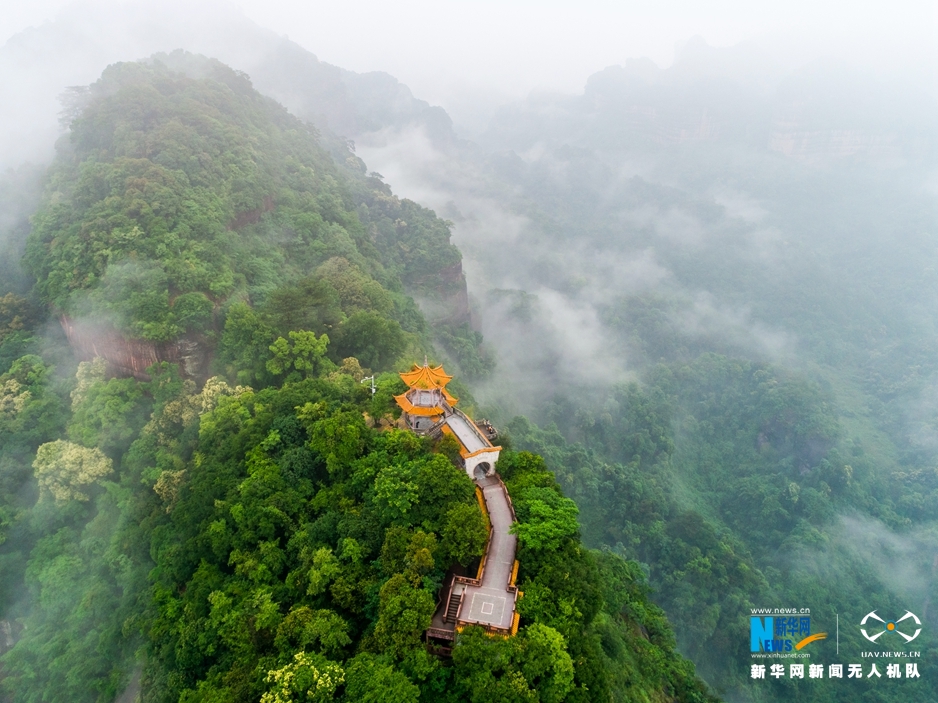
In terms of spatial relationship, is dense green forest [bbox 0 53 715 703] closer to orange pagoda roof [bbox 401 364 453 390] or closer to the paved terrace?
the paved terrace

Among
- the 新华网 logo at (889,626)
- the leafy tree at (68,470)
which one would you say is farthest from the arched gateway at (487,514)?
the 新华网 logo at (889,626)

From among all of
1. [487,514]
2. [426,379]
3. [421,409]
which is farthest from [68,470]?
[487,514]

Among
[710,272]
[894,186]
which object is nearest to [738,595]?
[710,272]

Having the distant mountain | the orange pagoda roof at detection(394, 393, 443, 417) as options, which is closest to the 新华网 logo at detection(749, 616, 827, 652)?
the orange pagoda roof at detection(394, 393, 443, 417)

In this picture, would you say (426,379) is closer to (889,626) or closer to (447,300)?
(447,300)

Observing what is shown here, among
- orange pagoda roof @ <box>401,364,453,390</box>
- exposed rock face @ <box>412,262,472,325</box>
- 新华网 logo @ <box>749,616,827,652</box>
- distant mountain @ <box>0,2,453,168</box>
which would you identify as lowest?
新华网 logo @ <box>749,616,827,652</box>

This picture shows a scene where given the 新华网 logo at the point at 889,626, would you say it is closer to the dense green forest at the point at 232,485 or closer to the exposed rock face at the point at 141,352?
the dense green forest at the point at 232,485

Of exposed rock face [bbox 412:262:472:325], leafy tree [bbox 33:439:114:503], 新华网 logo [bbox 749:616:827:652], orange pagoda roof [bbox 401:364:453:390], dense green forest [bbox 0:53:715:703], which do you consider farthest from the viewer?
exposed rock face [bbox 412:262:472:325]
